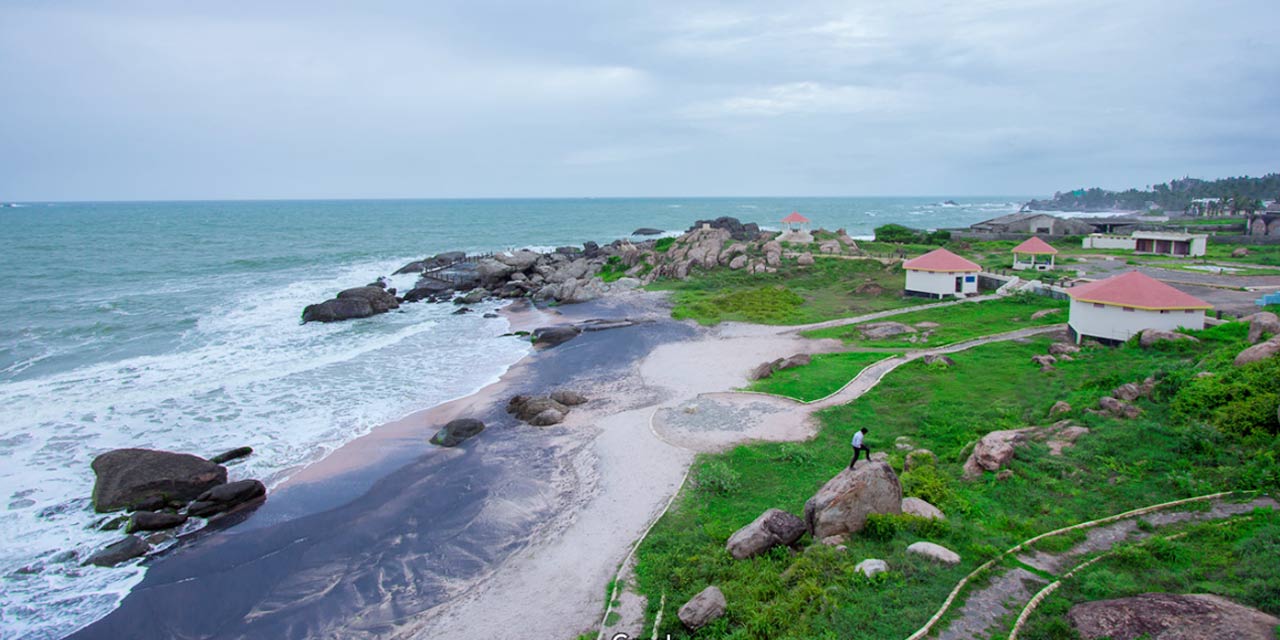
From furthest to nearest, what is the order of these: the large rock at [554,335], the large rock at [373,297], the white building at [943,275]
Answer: the large rock at [373,297] < the white building at [943,275] < the large rock at [554,335]

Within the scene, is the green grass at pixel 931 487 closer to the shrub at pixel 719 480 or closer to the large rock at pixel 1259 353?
the shrub at pixel 719 480

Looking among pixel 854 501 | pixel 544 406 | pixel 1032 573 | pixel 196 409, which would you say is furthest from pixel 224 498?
pixel 1032 573

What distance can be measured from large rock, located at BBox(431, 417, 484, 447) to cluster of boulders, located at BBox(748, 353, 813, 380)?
12569mm

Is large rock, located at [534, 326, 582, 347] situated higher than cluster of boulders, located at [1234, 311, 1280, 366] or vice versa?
cluster of boulders, located at [1234, 311, 1280, 366]

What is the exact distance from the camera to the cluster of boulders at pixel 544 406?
82.0 feet

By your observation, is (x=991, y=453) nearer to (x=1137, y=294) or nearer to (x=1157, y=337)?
(x=1157, y=337)

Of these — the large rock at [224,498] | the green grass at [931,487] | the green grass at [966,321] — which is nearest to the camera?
the green grass at [931,487]

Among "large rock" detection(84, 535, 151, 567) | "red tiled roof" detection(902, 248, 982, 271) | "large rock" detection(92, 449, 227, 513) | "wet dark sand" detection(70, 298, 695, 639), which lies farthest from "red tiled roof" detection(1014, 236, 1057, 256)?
"large rock" detection(84, 535, 151, 567)

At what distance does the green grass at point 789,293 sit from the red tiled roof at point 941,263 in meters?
2.31

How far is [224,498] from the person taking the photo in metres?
18.9

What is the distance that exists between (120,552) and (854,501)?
60.5 feet

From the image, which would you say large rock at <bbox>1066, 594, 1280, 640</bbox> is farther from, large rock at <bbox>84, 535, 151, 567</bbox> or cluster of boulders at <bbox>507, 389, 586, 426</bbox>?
large rock at <bbox>84, 535, 151, 567</bbox>

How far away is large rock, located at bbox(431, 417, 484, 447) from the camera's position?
921 inches

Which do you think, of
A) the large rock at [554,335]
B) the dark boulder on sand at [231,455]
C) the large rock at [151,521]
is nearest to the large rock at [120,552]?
the large rock at [151,521]
